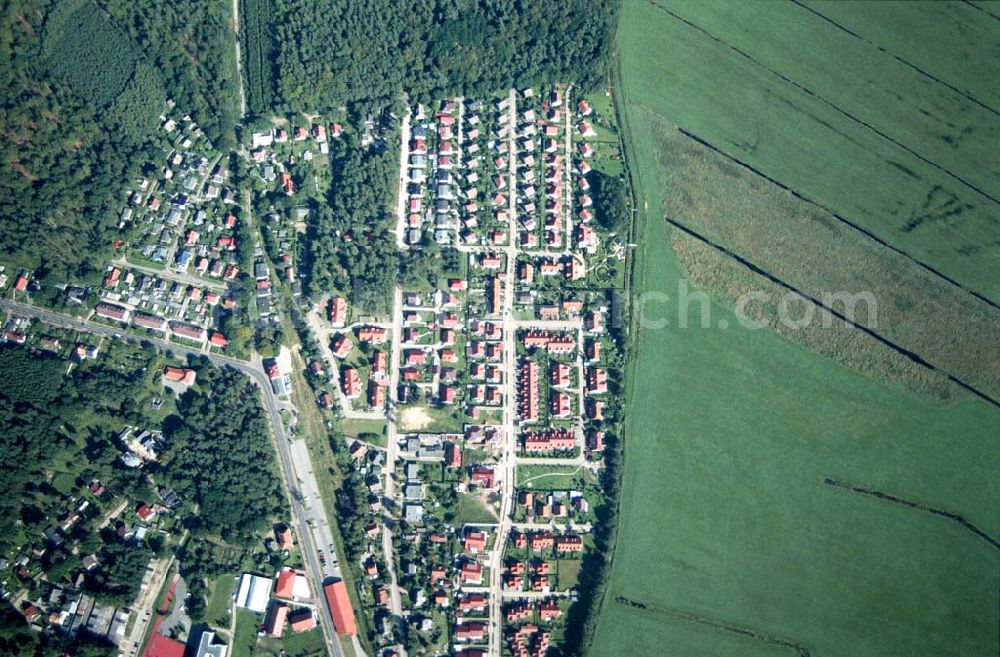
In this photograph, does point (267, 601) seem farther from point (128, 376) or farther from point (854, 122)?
point (854, 122)

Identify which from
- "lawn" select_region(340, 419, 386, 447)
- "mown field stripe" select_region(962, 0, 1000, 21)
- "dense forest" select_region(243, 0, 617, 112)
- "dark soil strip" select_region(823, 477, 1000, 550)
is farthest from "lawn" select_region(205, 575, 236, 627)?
"mown field stripe" select_region(962, 0, 1000, 21)

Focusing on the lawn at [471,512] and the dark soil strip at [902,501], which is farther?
the dark soil strip at [902,501]

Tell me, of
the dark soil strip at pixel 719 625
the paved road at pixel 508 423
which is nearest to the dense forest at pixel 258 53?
the paved road at pixel 508 423

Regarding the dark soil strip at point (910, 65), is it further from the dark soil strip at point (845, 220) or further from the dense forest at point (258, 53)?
the dense forest at point (258, 53)

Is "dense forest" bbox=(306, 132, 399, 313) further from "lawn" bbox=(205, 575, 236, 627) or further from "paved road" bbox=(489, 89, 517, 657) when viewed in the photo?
"lawn" bbox=(205, 575, 236, 627)

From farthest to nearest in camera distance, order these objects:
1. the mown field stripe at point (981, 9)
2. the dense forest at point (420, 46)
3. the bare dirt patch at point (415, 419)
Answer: the mown field stripe at point (981, 9), the dense forest at point (420, 46), the bare dirt patch at point (415, 419)

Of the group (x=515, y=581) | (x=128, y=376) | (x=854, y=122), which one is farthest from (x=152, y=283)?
(x=854, y=122)

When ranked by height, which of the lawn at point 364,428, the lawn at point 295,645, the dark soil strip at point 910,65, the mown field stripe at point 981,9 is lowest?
the lawn at point 295,645
